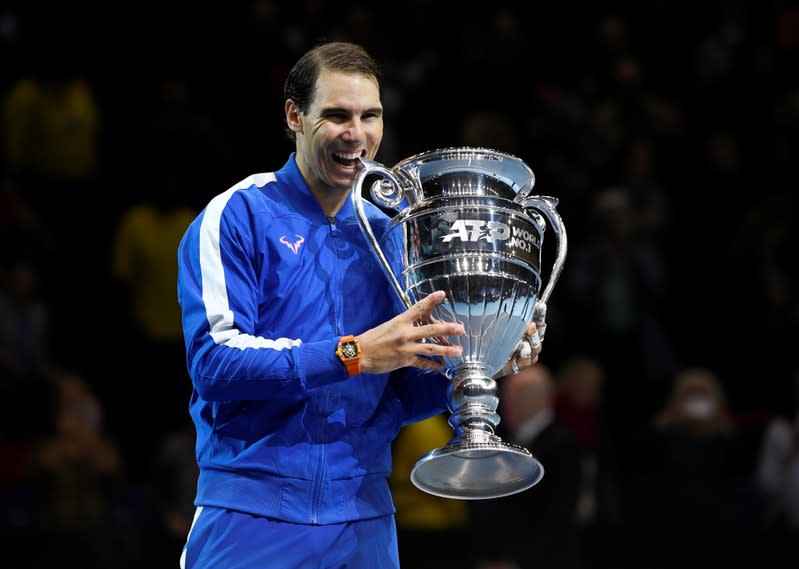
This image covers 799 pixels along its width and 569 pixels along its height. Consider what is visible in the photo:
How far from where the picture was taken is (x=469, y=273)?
280 cm

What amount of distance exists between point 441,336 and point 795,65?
288 inches

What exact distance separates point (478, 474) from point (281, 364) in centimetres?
57

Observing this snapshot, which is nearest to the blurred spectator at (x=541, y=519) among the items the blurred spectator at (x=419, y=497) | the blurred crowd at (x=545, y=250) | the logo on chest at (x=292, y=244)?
the blurred crowd at (x=545, y=250)

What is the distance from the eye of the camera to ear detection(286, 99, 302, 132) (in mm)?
3051

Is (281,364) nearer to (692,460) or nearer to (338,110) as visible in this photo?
(338,110)

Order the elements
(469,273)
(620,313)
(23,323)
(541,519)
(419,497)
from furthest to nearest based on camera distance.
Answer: (620,313), (23,323), (419,497), (541,519), (469,273)

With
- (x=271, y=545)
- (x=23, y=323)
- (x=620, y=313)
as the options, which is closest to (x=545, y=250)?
(x=620, y=313)

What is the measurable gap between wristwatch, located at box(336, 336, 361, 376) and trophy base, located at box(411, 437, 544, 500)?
29 centimetres

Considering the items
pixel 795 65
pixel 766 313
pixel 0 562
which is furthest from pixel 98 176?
pixel 795 65

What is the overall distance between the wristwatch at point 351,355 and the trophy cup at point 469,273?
0.74 ft

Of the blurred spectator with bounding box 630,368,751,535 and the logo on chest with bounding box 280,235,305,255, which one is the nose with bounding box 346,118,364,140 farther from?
the blurred spectator with bounding box 630,368,751,535

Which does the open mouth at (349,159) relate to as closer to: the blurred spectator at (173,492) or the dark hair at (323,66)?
the dark hair at (323,66)

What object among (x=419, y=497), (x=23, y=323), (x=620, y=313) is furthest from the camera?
(x=620, y=313)

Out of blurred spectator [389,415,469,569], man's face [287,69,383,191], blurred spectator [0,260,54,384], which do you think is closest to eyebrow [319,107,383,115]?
man's face [287,69,383,191]
